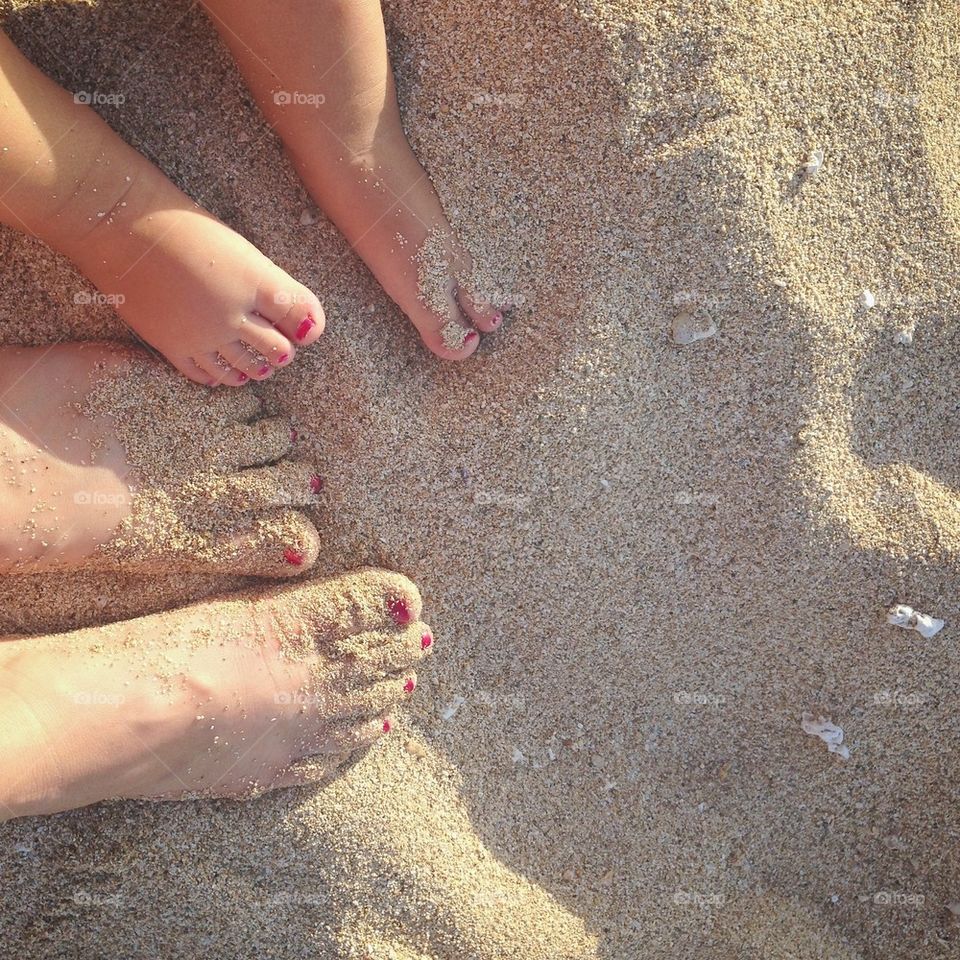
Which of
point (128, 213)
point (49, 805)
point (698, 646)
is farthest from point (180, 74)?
point (698, 646)

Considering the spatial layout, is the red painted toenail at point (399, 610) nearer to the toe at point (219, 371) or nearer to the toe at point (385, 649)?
the toe at point (385, 649)

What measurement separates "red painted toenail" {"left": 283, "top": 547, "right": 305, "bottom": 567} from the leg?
16.7 inches

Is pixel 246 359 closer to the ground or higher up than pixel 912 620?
higher up

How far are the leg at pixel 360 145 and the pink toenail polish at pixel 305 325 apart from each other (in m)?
0.14

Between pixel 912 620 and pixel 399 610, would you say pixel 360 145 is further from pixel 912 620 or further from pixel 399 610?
pixel 912 620

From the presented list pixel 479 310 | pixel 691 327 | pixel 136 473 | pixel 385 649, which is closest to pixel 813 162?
pixel 691 327

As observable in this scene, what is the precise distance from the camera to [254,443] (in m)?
1.44

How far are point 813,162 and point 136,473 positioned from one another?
1.25 m

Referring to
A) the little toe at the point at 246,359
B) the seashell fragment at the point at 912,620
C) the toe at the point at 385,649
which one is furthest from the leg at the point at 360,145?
the seashell fragment at the point at 912,620

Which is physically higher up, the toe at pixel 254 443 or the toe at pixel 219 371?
the toe at pixel 219 371

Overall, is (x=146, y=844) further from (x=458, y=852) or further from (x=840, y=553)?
(x=840, y=553)

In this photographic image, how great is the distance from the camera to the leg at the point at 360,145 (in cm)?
126

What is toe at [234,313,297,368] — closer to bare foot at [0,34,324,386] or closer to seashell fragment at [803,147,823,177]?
bare foot at [0,34,324,386]

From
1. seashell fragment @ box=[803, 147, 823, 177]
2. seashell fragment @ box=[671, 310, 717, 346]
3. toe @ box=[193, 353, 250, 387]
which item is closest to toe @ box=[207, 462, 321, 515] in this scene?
toe @ box=[193, 353, 250, 387]
